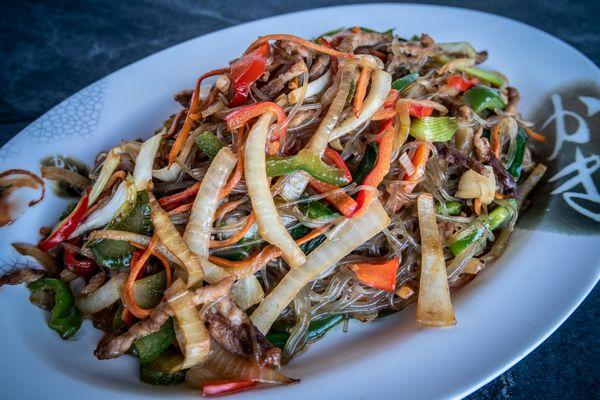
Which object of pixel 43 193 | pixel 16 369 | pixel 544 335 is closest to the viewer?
pixel 544 335

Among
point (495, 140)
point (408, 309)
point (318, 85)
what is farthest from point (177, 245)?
point (495, 140)

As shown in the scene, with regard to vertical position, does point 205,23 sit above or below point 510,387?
above

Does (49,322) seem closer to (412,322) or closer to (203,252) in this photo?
(203,252)

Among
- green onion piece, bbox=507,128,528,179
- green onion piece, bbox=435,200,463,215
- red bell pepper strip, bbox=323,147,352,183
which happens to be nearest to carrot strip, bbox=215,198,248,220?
red bell pepper strip, bbox=323,147,352,183

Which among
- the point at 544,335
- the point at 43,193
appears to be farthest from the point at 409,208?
the point at 43,193

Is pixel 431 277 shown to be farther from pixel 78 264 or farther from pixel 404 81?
pixel 78 264

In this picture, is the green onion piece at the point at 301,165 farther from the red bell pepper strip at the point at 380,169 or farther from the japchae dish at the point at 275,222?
the red bell pepper strip at the point at 380,169
